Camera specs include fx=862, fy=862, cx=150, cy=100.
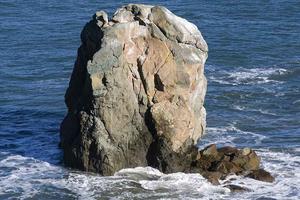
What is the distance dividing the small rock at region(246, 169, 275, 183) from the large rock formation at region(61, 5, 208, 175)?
3.09 meters

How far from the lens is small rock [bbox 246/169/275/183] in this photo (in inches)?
1594

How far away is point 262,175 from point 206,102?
13.9 metres

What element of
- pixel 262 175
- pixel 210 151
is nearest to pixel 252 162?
pixel 262 175

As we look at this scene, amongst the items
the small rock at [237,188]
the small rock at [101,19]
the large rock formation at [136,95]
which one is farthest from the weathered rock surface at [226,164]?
the small rock at [101,19]

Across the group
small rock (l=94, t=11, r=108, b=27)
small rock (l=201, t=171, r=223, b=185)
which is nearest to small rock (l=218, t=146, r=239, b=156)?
small rock (l=201, t=171, r=223, b=185)

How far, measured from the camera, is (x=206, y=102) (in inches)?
2127

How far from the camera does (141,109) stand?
41.4 meters

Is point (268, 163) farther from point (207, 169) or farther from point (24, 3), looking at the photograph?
point (24, 3)

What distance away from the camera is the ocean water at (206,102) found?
39781 mm

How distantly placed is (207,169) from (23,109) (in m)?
15.4

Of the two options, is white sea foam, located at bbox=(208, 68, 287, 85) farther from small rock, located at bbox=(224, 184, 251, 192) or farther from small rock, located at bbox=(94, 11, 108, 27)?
small rock, located at bbox=(224, 184, 251, 192)

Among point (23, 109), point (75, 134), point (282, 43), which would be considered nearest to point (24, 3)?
point (282, 43)

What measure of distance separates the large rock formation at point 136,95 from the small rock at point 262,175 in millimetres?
3088

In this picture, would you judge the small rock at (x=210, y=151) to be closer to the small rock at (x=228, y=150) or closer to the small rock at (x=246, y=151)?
the small rock at (x=228, y=150)
